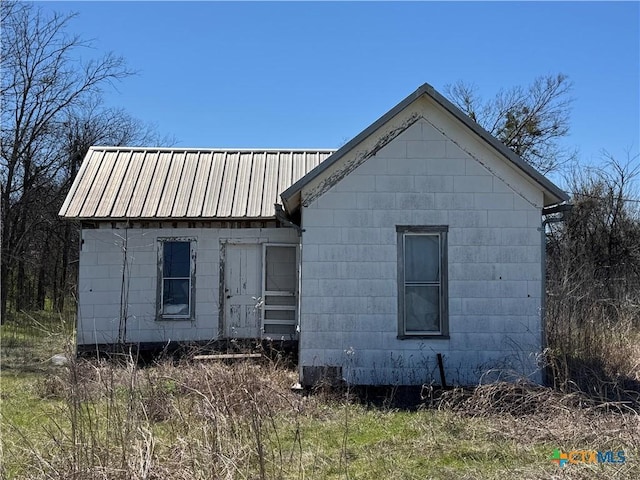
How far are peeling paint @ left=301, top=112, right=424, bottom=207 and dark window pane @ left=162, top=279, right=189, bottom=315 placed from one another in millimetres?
4248

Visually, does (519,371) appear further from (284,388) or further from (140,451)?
(140,451)

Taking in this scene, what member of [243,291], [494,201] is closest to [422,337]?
[494,201]

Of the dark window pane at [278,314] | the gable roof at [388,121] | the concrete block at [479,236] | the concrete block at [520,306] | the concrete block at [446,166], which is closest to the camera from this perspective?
the gable roof at [388,121]

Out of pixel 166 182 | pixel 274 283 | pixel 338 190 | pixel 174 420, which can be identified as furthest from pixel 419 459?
pixel 166 182

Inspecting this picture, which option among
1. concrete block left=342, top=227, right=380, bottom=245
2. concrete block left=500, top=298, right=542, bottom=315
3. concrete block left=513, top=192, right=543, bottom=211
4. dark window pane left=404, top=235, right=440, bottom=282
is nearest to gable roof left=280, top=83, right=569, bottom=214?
concrete block left=513, top=192, right=543, bottom=211

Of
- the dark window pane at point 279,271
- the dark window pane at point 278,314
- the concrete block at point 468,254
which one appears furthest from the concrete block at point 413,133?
the dark window pane at point 278,314

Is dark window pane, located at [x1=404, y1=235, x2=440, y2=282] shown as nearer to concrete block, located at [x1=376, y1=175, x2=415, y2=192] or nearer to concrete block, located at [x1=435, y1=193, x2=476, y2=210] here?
concrete block, located at [x1=435, y1=193, x2=476, y2=210]

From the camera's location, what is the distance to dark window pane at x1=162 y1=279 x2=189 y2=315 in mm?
12055

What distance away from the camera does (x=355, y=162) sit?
9.29 m

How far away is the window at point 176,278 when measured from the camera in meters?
12.0

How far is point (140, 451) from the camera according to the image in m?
4.11

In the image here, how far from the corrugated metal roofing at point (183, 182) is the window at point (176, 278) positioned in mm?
742

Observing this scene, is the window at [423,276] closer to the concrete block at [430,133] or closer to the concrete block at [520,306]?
the concrete block at [520,306]

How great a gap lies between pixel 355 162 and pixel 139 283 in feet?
18.6
